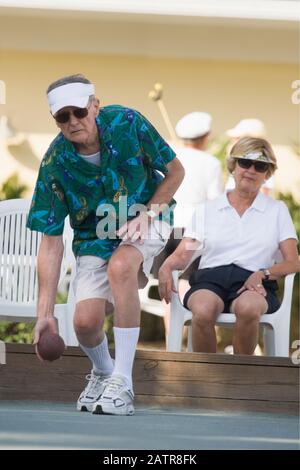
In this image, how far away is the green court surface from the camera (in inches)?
150

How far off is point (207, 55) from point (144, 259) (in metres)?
5.27

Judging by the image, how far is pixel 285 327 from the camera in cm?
570

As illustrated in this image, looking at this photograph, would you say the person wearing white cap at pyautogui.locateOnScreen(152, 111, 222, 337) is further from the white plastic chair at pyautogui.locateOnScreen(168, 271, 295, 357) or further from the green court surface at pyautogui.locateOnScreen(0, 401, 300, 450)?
the green court surface at pyautogui.locateOnScreen(0, 401, 300, 450)

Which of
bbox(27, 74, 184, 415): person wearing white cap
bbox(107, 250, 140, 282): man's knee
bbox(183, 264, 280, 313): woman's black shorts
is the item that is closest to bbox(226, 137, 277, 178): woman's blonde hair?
bbox(183, 264, 280, 313): woman's black shorts

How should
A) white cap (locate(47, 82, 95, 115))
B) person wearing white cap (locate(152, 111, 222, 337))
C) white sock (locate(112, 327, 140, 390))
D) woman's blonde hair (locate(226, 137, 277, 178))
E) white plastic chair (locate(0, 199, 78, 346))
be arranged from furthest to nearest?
person wearing white cap (locate(152, 111, 222, 337)) < white plastic chair (locate(0, 199, 78, 346)) < woman's blonde hair (locate(226, 137, 277, 178)) < white sock (locate(112, 327, 140, 390)) < white cap (locate(47, 82, 95, 115))

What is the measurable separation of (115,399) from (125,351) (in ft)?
0.67

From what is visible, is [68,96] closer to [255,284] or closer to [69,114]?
[69,114]

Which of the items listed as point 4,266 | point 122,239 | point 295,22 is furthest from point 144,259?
point 295,22

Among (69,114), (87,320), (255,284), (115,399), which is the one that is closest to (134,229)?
(87,320)

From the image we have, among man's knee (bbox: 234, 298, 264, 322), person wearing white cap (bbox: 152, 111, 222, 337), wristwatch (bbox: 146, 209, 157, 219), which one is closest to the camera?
wristwatch (bbox: 146, 209, 157, 219)

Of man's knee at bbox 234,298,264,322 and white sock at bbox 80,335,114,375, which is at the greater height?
man's knee at bbox 234,298,264,322

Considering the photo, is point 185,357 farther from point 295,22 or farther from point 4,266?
point 295,22

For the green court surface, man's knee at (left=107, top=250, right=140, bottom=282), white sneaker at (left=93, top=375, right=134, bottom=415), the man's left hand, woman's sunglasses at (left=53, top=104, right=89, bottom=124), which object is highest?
woman's sunglasses at (left=53, top=104, right=89, bottom=124)

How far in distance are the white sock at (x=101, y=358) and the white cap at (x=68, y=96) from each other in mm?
1008
